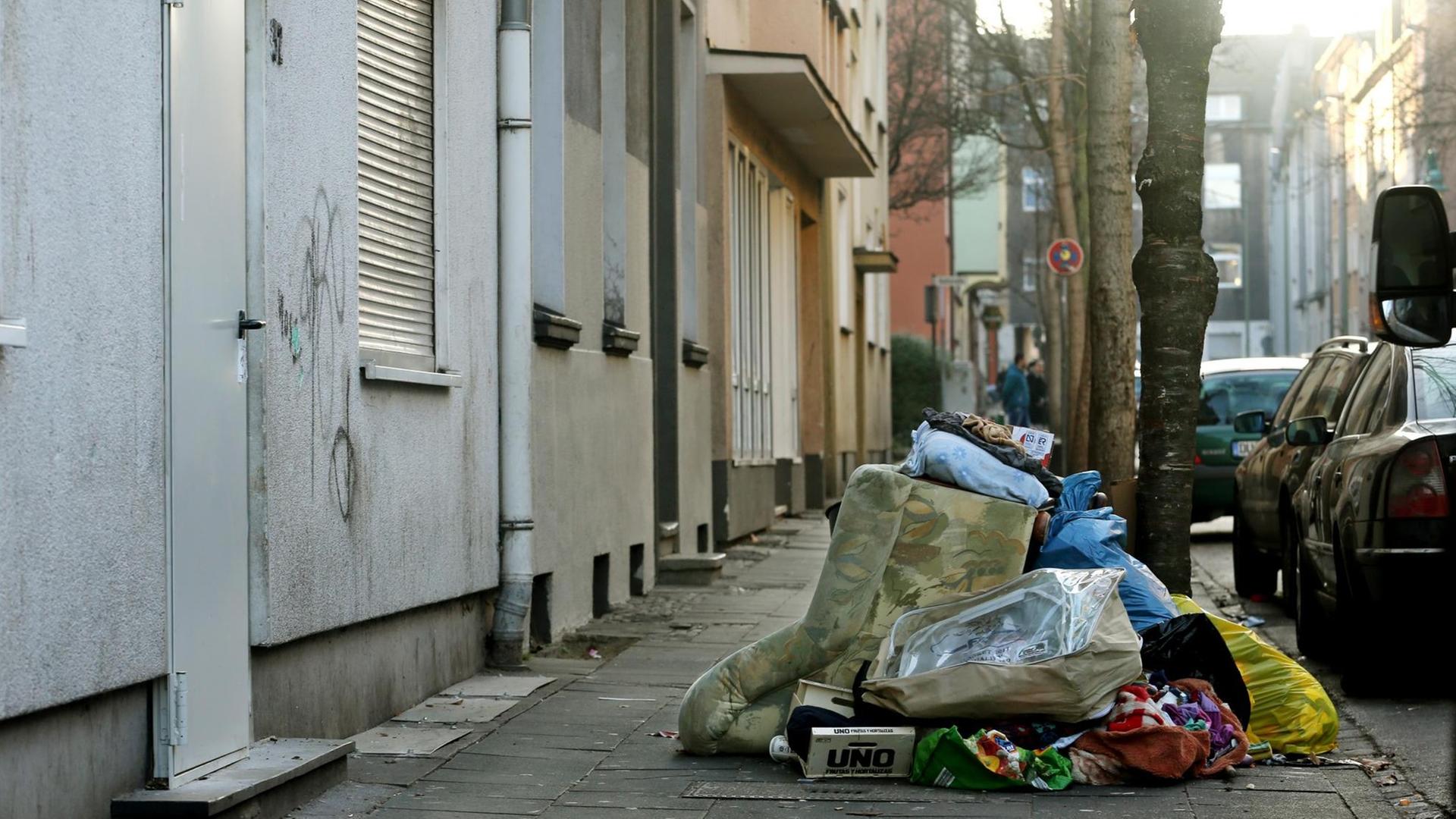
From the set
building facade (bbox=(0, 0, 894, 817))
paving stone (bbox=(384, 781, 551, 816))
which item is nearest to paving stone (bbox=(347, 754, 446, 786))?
paving stone (bbox=(384, 781, 551, 816))

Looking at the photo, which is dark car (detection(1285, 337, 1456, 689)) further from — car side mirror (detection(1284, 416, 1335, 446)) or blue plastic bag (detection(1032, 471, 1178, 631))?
blue plastic bag (detection(1032, 471, 1178, 631))

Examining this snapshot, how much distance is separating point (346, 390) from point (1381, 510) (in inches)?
172

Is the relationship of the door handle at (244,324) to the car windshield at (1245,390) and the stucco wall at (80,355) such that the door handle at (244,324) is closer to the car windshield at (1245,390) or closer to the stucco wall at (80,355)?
the stucco wall at (80,355)

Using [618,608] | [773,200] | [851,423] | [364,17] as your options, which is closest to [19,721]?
[364,17]

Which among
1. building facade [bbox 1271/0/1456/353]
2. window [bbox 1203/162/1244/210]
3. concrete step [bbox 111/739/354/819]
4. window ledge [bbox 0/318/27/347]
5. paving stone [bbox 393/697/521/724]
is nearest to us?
window ledge [bbox 0/318/27/347]

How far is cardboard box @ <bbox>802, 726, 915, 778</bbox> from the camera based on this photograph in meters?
6.43

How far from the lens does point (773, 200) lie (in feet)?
68.9

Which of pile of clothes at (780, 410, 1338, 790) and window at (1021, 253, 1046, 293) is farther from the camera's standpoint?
window at (1021, 253, 1046, 293)

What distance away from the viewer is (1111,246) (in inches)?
599

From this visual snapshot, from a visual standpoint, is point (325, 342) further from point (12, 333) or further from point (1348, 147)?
point (1348, 147)

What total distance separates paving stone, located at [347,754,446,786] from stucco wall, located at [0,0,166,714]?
126 centimetres

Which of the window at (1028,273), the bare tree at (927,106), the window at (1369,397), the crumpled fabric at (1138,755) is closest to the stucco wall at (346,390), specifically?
the crumpled fabric at (1138,755)

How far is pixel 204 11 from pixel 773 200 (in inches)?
601

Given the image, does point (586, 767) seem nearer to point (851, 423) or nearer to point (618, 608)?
point (618, 608)
